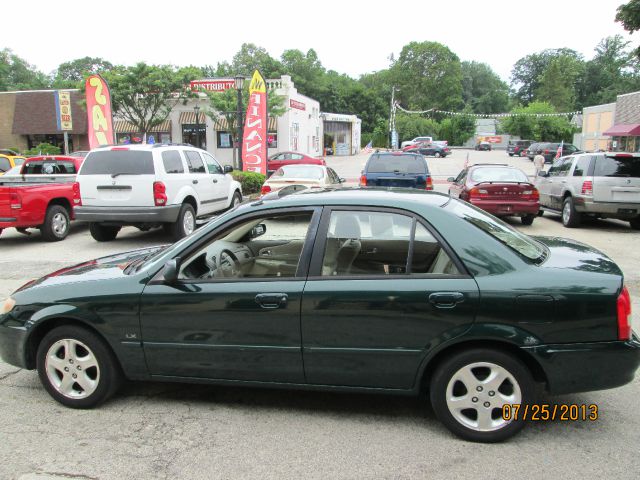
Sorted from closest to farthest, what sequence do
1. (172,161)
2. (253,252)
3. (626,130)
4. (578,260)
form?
(578,260)
(253,252)
(172,161)
(626,130)

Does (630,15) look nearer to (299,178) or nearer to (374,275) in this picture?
(299,178)

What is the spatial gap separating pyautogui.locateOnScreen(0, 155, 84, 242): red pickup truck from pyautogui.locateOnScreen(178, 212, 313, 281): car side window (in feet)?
23.2

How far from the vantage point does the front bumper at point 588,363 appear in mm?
3117

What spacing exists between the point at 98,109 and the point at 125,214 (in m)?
11.4

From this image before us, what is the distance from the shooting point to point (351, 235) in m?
3.62

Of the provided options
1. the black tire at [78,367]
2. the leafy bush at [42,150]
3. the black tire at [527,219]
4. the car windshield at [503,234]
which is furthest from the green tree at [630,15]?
the leafy bush at [42,150]

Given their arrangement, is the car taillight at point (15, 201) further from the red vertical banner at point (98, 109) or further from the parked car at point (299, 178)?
the red vertical banner at point (98, 109)

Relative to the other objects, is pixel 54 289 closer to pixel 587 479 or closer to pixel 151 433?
pixel 151 433

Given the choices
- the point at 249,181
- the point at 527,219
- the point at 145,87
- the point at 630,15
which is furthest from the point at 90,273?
the point at 145,87

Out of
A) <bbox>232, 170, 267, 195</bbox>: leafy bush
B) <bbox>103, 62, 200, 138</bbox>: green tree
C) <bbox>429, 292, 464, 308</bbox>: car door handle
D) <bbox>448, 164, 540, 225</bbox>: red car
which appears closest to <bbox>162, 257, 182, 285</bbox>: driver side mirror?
<bbox>429, 292, 464, 308</bbox>: car door handle

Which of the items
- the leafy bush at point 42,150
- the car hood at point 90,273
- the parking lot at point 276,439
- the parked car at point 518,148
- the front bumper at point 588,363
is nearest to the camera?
the parking lot at point 276,439

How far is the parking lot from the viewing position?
300cm

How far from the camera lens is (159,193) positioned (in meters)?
9.88

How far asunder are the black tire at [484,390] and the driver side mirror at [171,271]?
1.81 meters
